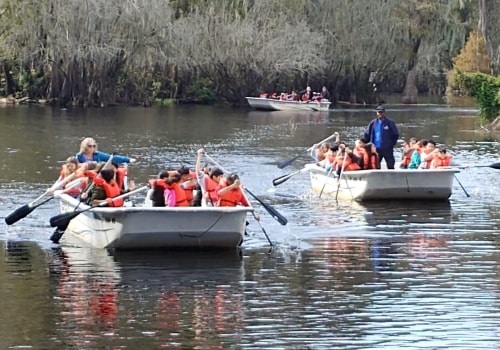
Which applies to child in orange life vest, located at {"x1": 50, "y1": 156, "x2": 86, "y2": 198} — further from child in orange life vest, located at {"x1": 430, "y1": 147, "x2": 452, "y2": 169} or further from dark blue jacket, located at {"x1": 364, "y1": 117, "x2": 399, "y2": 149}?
Result: child in orange life vest, located at {"x1": 430, "y1": 147, "x2": 452, "y2": 169}

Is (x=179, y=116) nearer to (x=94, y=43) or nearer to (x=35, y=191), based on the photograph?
(x=94, y=43)

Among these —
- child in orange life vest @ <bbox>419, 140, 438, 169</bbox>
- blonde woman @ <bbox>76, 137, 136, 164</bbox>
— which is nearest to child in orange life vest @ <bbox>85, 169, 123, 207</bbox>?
blonde woman @ <bbox>76, 137, 136, 164</bbox>

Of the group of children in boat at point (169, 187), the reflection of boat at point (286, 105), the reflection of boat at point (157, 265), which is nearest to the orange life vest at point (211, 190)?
the group of children in boat at point (169, 187)

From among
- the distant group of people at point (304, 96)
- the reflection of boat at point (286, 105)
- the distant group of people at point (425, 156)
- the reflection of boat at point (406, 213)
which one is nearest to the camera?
the reflection of boat at point (406, 213)

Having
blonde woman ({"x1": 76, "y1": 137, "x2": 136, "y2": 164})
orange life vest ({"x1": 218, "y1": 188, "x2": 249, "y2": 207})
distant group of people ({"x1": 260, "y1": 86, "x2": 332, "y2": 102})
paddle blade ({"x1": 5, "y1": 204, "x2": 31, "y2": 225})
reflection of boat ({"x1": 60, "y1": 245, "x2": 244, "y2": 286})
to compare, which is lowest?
distant group of people ({"x1": 260, "y1": 86, "x2": 332, "y2": 102})

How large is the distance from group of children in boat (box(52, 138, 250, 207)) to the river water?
779 mm

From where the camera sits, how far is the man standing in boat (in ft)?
78.9

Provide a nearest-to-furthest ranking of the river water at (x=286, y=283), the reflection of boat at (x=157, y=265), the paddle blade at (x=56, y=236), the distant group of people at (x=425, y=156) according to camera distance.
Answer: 1. the river water at (x=286, y=283)
2. the reflection of boat at (x=157, y=265)
3. the paddle blade at (x=56, y=236)
4. the distant group of people at (x=425, y=156)

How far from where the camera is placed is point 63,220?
18.0 meters

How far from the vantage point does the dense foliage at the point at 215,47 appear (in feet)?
196

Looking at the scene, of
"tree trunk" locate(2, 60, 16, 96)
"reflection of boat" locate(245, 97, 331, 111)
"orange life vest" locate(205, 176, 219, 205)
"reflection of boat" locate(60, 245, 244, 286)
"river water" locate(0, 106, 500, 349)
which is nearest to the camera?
"river water" locate(0, 106, 500, 349)

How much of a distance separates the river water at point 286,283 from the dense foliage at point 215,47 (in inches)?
1277

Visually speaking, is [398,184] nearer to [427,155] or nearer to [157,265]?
[427,155]

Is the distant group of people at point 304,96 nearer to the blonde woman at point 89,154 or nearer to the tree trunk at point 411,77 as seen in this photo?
the tree trunk at point 411,77
